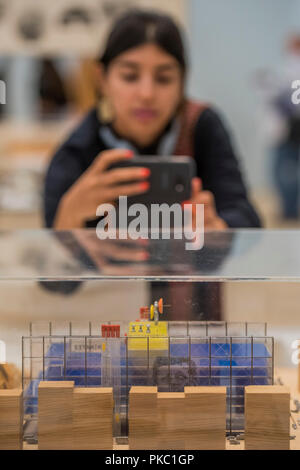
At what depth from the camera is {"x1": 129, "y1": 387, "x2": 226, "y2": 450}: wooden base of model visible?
2.75 feet

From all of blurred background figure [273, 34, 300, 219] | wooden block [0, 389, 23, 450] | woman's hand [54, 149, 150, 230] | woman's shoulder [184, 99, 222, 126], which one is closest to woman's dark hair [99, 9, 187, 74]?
woman's shoulder [184, 99, 222, 126]

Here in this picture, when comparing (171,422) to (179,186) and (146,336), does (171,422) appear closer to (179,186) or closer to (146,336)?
(146,336)

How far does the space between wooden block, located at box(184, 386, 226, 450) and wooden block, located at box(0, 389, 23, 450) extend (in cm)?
21

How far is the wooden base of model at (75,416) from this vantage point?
0.84 metres

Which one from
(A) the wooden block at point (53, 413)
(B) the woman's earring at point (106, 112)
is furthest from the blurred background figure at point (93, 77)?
(A) the wooden block at point (53, 413)

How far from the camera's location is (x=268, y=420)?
84cm

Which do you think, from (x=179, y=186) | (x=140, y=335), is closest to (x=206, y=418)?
(x=140, y=335)

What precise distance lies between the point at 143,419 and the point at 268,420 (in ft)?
→ 0.52

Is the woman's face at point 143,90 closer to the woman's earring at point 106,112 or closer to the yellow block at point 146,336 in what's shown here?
the woman's earring at point 106,112

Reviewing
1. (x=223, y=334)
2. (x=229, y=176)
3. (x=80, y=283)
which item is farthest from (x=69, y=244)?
(x=229, y=176)

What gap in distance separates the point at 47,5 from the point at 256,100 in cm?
228

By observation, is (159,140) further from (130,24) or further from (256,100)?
(256,100)

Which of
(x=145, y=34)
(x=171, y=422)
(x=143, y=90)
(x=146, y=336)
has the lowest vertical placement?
(x=171, y=422)

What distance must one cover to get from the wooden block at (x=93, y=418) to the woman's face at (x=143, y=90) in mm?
1070
